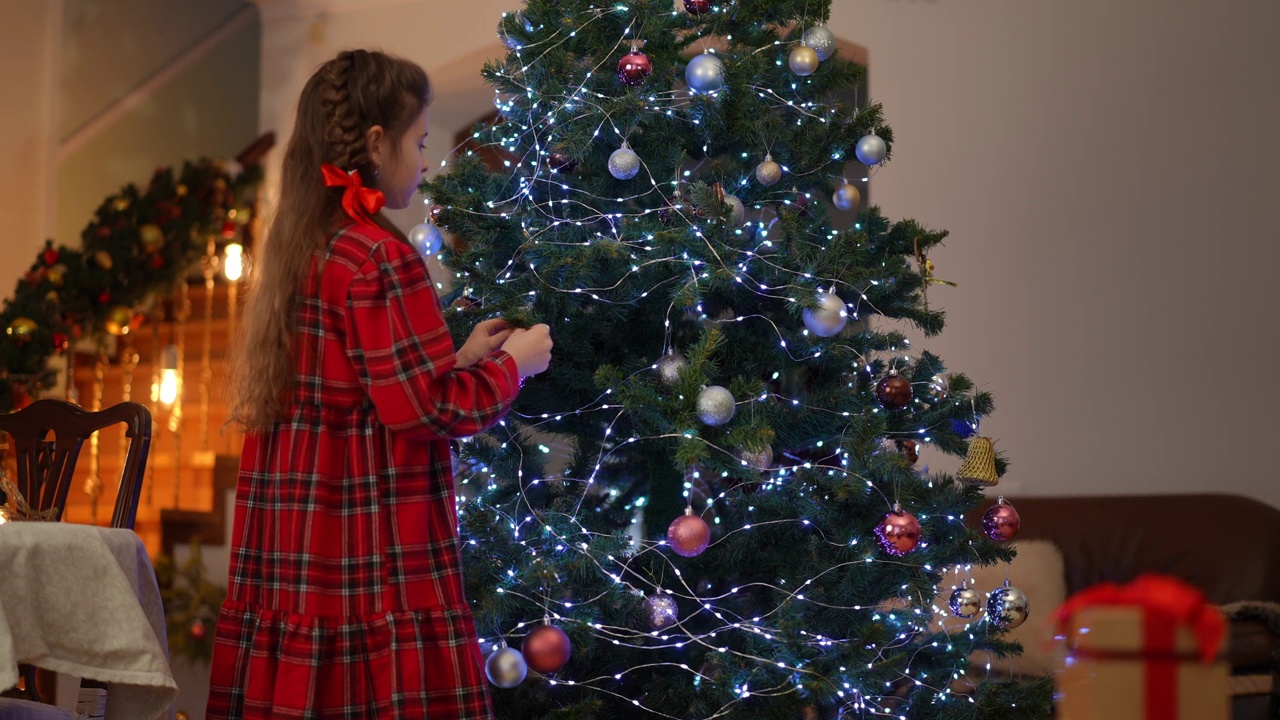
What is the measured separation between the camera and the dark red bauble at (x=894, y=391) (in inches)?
74.6

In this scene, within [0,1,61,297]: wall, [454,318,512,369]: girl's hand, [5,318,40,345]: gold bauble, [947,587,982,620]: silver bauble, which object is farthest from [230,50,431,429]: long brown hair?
[0,1,61,297]: wall

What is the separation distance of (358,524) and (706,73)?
3.26 ft

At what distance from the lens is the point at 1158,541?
3.43m

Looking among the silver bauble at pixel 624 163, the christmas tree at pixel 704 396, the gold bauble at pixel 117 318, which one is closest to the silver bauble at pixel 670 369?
the christmas tree at pixel 704 396

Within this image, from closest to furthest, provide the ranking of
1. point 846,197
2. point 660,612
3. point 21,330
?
point 660,612 < point 846,197 < point 21,330

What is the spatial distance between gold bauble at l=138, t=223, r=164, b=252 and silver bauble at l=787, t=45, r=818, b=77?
320 cm

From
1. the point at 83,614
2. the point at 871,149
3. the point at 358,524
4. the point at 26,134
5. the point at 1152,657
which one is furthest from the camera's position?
the point at 26,134

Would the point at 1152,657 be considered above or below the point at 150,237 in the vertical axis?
below

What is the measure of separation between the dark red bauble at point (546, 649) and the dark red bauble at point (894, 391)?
690mm

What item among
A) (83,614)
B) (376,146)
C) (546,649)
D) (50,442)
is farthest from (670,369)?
(50,442)

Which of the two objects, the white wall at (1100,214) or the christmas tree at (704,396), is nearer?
the christmas tree at (704,396)

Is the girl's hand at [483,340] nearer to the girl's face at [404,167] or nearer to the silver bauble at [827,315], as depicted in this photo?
the girl's face at [404,167]

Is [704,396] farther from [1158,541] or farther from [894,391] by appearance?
[1158,541]

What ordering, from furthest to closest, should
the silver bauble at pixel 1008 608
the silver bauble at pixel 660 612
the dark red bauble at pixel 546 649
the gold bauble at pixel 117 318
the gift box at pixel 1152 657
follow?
1. the gold bauble at pixel 117 318
2. the silver bauble at pixel 1008 608
3. the silver bauble at pixel 660 612
4. the dark red bauble at pixel 546 649
5. the gift box at pixel 1152 657
